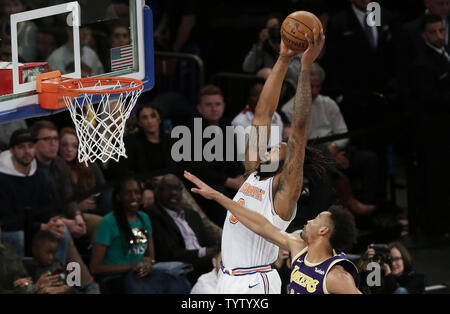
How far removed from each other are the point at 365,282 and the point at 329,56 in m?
2.65

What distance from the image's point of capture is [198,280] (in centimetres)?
785

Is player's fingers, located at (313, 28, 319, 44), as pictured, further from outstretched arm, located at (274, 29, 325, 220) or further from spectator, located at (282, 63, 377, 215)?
spectator, located at (282, 63, 377, 215)

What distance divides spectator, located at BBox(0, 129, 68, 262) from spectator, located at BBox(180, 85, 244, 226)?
51.3 inches

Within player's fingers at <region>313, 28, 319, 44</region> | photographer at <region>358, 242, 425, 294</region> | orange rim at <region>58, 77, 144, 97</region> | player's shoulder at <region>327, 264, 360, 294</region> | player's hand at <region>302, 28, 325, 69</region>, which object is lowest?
photographer at <region>358, 242, 425, 294</region>

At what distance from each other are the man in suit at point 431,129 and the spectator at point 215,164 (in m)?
2.01

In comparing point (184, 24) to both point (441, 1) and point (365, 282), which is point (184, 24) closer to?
point (441, 1)

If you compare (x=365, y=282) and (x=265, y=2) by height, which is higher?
(x=265, y=2)

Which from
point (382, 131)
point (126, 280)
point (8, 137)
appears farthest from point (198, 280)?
point (382, 131)

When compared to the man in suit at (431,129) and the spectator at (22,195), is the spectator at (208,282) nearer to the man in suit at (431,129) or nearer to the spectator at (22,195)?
the spectator at (22,195)

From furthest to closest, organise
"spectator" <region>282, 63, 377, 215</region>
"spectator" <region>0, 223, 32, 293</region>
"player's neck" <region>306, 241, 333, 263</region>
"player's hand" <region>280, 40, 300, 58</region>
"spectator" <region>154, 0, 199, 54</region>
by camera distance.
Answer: "spectator" <region>154, 0, 199, 54</region> < "spectator" <region>282, 63, 377, 215</region> < "spectator" <region>0, 223, 32, 293</region> < "player's hand" <region>280, 40, 300, 58</region> < "player's neck" <region>306, 241, 333, 263</region>

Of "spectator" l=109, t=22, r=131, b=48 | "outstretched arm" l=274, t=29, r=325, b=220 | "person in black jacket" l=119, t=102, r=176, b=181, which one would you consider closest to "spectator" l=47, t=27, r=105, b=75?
"spectator" l=109, t=22, r=131, b=48

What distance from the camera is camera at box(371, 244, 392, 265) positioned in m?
8.26

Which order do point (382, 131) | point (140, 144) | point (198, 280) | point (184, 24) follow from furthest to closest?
point (184, 24) < point (382, 131) < point (140, 144) < point (198, 280)

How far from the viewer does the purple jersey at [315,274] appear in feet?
20.4
